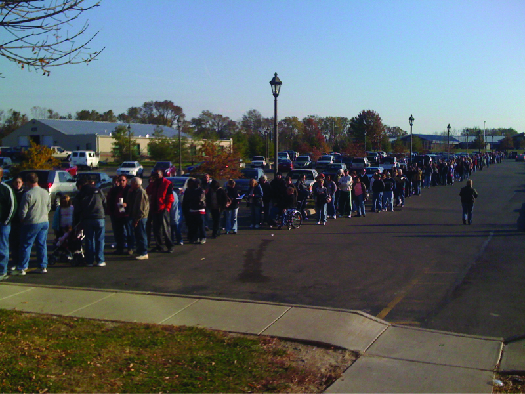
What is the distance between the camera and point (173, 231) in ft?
45.7

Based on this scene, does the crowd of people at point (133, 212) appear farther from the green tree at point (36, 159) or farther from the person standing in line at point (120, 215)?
the green tree at point (36, 159)

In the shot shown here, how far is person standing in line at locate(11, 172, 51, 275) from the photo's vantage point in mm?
9633

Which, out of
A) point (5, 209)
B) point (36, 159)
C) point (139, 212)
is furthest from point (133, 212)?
point (36, 159)

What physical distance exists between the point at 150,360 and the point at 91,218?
5.45 metres

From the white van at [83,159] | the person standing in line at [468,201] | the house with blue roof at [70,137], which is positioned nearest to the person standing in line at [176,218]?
the person standing in line at [468,201]

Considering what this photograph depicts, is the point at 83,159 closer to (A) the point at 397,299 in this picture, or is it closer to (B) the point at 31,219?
(B) the point at 31,219

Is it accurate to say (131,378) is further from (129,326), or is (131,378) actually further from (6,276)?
(6,276)

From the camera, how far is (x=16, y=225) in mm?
10914

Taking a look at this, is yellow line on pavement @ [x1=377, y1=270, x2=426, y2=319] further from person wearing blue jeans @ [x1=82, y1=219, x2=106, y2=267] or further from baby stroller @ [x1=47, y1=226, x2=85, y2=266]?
baby stroller @ [x1=47, y1=226, x2=85, y2=266]

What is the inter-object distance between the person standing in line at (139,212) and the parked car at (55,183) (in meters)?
12.3

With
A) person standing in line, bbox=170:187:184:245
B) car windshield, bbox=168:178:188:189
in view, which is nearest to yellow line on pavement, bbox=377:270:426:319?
person standing in line, bbox=170:187:184:245

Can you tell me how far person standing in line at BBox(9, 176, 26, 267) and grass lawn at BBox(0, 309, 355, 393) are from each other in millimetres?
3496

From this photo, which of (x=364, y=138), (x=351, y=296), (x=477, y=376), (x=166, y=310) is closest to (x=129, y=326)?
(x=166, y=310)

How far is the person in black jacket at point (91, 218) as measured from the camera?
10.6m
